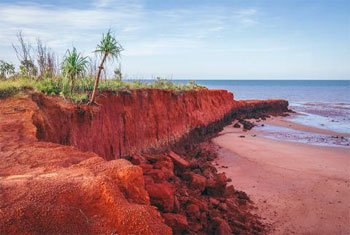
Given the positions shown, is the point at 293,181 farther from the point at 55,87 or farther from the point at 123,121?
the point at 55,87

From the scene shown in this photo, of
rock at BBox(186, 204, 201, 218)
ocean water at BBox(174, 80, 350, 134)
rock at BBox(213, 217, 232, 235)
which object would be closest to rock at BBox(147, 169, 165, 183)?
rock at BBox(186, 204, 201, 218)

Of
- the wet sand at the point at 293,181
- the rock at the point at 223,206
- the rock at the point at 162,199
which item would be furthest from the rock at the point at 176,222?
the wet sand at the point at 293,181

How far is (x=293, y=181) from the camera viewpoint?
33.5ft

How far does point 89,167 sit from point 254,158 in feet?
34.0

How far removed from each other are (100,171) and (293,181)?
8.31 m

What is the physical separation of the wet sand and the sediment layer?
3.29ft

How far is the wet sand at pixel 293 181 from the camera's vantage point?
7539 mm

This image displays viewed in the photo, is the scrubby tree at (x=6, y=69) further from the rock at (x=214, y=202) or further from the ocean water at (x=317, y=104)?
the ocean water at (x=317, y=104)

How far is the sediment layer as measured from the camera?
2996 millimetres

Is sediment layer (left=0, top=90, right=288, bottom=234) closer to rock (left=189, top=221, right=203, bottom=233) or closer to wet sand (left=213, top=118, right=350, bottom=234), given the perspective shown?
rock (left=189, top=221, right=203, bottom=233)

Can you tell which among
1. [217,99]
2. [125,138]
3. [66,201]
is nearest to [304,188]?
[125,138]

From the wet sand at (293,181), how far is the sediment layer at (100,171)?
3.29ft

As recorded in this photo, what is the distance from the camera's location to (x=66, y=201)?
3.10 metres

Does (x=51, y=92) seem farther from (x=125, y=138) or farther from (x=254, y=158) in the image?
(x=254, y=158)
